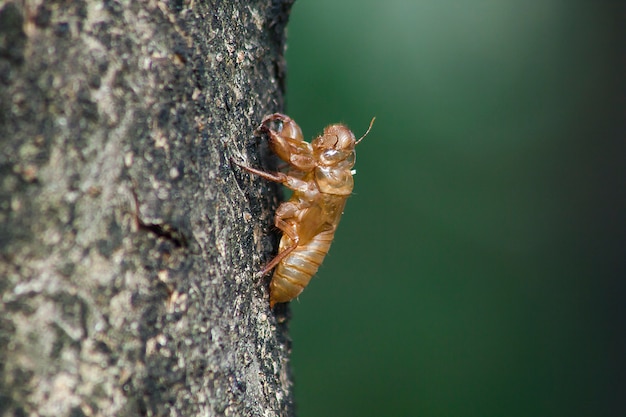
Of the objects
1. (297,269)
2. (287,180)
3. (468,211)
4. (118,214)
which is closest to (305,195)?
(287,180)

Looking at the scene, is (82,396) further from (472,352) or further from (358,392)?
(472,352)

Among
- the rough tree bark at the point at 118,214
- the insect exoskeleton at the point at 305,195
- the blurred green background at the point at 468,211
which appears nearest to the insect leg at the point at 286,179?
the insect exoskeleton at the point at 305,195

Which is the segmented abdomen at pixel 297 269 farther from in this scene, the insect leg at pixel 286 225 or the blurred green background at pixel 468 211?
the blurred green background at pixel 468 211

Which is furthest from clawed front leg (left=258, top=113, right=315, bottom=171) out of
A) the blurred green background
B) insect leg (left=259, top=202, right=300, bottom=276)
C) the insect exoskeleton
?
the blurred green background

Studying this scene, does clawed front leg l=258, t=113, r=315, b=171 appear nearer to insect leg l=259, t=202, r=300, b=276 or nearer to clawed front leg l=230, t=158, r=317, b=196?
clawed front leg l=230, t=158, r=317, b=196

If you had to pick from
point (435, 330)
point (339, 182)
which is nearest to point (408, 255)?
point (435, 330)

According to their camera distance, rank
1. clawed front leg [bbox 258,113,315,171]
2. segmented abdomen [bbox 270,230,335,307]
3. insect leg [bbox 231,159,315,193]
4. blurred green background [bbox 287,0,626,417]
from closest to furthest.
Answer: insect leg [bbox 231,159,315,193], segmented abdomen [bbox 270,230,335,307], clawed front leg [bbox 258,113,315,171], blurred green background [bbox 287,0,626,417]
